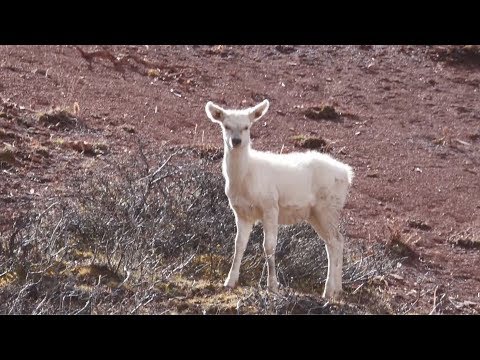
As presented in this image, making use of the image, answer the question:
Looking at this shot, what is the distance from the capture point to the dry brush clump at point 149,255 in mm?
7875

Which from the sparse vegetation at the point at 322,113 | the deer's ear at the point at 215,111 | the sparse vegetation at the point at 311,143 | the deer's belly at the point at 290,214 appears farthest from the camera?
the sparse vegetation at the point at 322,113

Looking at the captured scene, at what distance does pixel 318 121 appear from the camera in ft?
65.6

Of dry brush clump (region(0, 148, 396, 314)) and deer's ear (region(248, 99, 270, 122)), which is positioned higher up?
deer's ear (region(248, 99, 270, 122))

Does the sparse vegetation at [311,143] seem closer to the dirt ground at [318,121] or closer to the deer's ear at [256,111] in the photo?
the dirt ground at [318,121]

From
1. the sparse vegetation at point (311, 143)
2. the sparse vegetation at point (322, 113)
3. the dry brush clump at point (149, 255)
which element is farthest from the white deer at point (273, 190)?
the sparse vegetation at point (322, 113)

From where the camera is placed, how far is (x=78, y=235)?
32.9 feet

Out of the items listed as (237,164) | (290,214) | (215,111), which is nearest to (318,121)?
(290,214)

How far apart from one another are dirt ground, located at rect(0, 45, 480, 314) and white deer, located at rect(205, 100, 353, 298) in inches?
72.5

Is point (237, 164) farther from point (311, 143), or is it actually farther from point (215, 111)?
point (311, 143)

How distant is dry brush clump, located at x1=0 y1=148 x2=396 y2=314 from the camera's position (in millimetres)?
7875

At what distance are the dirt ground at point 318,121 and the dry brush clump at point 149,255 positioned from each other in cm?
118

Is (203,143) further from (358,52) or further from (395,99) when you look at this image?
(358,52)

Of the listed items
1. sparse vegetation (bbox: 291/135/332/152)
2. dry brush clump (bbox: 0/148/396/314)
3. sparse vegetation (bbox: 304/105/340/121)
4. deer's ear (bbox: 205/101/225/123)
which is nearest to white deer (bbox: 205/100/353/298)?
deer's ear (bbox: 205/101/225/123)

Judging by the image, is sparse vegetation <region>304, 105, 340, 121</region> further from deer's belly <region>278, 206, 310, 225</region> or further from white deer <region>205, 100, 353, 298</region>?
deer's belly <region>278, 206, 310, 225</region>
